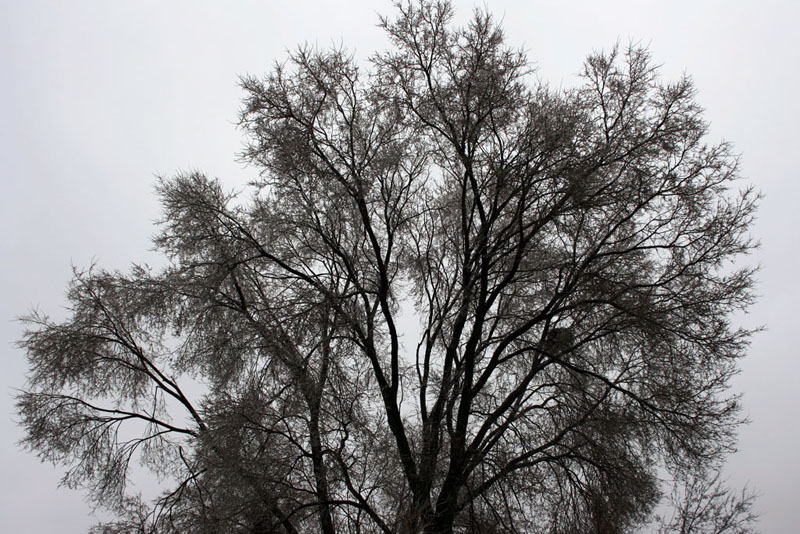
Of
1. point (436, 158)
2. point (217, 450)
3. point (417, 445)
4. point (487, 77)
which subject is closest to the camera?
point (217, 450)

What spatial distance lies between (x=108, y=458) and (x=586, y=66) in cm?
1045

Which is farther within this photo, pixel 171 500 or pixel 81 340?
pixel 81 340

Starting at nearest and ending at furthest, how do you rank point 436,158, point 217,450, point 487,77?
point 217,450
point 487,77
point 436,158

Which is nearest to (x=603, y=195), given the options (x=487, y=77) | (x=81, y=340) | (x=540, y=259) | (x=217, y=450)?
(x=540, y=259)

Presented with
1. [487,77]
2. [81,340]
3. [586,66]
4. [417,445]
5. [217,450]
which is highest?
[586,66]

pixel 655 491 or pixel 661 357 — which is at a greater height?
pixel 661 357

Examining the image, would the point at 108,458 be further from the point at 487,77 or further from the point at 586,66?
the point at 586,66

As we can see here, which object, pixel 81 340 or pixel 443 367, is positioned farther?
pixel 81 340

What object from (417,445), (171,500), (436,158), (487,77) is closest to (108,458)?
(171,500)

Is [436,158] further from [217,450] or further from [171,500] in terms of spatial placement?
[171,500]

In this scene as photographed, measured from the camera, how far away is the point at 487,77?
360 inches

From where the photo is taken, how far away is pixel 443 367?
10344mm

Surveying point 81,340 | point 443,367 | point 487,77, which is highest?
point 487,77

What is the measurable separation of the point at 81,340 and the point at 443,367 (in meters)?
6.39
